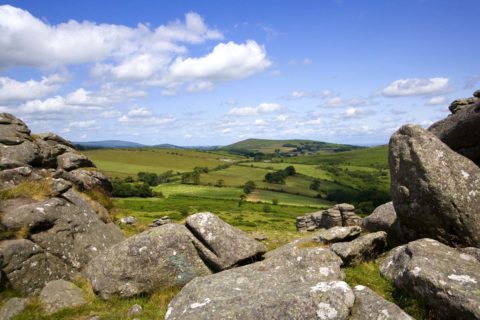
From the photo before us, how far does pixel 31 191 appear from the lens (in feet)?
73.8

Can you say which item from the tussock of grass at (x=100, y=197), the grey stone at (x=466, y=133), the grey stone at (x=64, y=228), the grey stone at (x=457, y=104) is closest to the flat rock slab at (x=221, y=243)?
the grey stone at (x=64, y=228)

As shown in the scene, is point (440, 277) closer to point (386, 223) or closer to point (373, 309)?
point (373, 309)

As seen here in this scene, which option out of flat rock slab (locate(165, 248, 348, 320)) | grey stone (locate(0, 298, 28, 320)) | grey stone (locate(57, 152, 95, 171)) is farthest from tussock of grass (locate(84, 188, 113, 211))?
flat rock slab (locate(165, 248, 348, 320))

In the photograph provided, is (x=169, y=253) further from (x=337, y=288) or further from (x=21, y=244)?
(x=337, y=288)

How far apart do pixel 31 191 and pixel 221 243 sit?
1263 cm

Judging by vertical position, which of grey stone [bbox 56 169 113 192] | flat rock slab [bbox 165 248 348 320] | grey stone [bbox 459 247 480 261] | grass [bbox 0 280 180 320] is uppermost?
grey stone [bbox 56 169 113 192]

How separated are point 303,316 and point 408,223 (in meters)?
12.1

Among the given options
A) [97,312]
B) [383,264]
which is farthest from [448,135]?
[97,312]

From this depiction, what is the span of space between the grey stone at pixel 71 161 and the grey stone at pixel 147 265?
20673mm

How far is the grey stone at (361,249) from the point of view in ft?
58.3

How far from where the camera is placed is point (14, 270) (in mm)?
16578

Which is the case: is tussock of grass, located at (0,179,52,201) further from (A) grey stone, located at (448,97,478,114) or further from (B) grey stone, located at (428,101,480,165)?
(A) grey stone, located at (448,97,478,114)

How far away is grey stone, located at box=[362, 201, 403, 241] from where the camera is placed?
22.3 m

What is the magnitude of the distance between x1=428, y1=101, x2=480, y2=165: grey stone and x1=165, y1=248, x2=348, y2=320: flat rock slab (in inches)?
474
